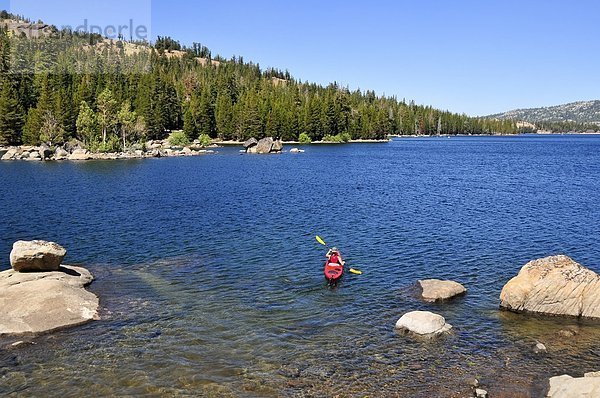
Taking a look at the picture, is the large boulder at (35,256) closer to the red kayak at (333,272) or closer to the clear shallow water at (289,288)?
the clear shallow water at (289,288)

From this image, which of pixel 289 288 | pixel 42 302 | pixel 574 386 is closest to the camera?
pixel 574 386

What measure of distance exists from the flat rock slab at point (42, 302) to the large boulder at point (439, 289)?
61.9 ft

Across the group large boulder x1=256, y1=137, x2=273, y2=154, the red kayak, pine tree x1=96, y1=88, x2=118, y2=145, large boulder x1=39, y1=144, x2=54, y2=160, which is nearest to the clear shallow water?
the red kayak

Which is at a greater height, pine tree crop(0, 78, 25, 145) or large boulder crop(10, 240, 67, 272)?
pine tree crop(0, 78, 25, 145)

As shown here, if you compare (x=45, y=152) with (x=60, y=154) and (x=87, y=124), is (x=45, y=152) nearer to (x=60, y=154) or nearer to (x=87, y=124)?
(x=60, y=154)

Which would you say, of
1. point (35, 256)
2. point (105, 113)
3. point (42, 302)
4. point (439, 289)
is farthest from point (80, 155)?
point (439, 289)

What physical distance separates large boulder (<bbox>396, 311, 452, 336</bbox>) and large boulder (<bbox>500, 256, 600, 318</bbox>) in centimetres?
539

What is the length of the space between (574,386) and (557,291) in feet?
34.8

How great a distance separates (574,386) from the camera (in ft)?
56.8

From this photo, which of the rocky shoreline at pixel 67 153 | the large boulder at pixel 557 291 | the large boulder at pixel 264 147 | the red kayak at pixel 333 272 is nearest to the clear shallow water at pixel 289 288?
the red kayak at pixel 333 272

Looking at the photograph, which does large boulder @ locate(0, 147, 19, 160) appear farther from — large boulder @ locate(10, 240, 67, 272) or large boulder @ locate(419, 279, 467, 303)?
large boulder @ locate(419, 279, 467, 303)

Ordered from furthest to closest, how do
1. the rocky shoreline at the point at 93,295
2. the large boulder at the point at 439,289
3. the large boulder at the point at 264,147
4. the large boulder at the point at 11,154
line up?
the large boulder at the point at 264,147
the large boulder at the point at 11,154
the large boulder at the point at 439,289
the rocky shoreline at the point at 93,295

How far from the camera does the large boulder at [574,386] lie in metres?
16.6

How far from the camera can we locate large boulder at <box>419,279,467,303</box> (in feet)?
95.6
